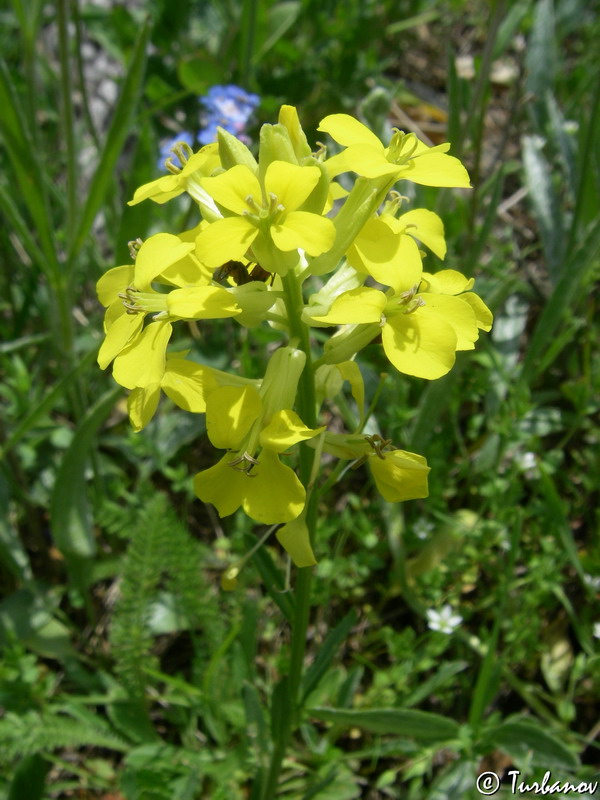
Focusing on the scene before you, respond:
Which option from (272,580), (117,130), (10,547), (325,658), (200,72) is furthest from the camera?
(200,72)

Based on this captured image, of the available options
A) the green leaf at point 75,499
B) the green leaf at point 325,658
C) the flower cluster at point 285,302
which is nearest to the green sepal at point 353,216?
the flower cluster at point 285,302

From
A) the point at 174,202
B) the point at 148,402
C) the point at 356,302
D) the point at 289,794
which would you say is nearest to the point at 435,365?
the point at 356,302

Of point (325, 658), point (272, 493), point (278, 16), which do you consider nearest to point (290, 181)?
point (272, 493)

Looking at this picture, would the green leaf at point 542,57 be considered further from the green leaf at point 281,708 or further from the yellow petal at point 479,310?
the green leaf at point 281,708

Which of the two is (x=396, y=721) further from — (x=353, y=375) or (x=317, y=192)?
(x=317, y=192)

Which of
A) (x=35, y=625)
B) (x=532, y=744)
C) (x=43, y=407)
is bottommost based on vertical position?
(x=35, y=625)

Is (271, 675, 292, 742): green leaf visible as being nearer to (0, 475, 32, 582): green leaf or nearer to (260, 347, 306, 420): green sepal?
(260, 347, 306, 420): green sepal
